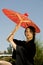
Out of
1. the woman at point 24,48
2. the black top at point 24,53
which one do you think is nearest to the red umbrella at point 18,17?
the woman at point 24,48

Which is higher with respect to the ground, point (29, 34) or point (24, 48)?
point (29, 34)

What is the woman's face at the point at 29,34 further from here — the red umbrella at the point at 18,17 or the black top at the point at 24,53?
the red umbrella at the point at 18,17

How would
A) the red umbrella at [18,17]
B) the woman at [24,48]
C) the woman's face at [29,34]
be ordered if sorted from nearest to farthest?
the woman at [24,48] < the woman's face at [29,34] < the red umbrella at [18,17]

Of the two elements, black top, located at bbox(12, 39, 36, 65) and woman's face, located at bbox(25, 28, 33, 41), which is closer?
black top, located at bbox(12, 39, 36, 65)

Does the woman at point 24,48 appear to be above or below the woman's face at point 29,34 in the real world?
below

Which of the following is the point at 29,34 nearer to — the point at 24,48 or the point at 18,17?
the point at 24,48

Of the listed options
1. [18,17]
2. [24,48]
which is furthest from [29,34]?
[18,17]

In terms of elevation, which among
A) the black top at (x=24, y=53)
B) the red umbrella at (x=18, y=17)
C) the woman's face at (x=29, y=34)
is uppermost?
the red umbrella at (x=18, y=17)

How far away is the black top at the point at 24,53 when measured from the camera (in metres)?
4.18

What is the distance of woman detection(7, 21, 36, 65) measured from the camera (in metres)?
4.16

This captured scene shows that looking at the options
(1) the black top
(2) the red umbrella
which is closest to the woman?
(1) the black top

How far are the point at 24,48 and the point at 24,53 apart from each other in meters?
0.08

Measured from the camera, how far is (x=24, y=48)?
13.9ft

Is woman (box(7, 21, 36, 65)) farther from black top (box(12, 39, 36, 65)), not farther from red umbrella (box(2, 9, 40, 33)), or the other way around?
red umbrella (box(2, 9, 40, 33))
